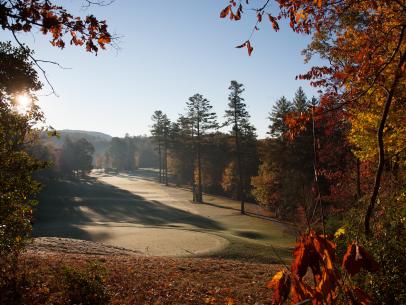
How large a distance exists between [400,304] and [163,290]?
6.24m

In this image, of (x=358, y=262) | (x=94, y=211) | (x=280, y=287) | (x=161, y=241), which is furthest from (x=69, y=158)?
(x=358, y=262)

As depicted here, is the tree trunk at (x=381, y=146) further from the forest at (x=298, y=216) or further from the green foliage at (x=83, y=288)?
the green foliage at (x=83, y=288)

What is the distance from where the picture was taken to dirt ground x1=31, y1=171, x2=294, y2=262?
21.5 metres

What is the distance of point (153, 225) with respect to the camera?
37969mm

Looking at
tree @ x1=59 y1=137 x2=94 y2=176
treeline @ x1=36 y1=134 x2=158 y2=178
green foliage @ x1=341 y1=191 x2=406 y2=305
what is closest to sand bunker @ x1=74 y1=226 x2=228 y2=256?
green foliage @ x1=341 y1=191 x2=406 y2=305

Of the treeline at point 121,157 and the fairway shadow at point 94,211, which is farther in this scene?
the treeline at point 121,157

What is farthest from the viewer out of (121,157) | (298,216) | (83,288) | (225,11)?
(121,157)

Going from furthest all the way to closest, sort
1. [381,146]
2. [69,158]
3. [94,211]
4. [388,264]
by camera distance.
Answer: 1. [69,158]
2. [94,211]
3. [381,146]
4. [388,264]

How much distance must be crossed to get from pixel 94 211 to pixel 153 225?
1645 cm

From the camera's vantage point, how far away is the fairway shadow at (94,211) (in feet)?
122

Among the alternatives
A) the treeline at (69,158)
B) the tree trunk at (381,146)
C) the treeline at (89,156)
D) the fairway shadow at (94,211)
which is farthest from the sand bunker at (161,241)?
the treeline at (69,158)

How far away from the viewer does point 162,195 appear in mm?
68000

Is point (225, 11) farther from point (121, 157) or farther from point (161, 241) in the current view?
point (121, 157)

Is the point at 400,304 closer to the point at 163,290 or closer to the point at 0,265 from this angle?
the point at 163,290
